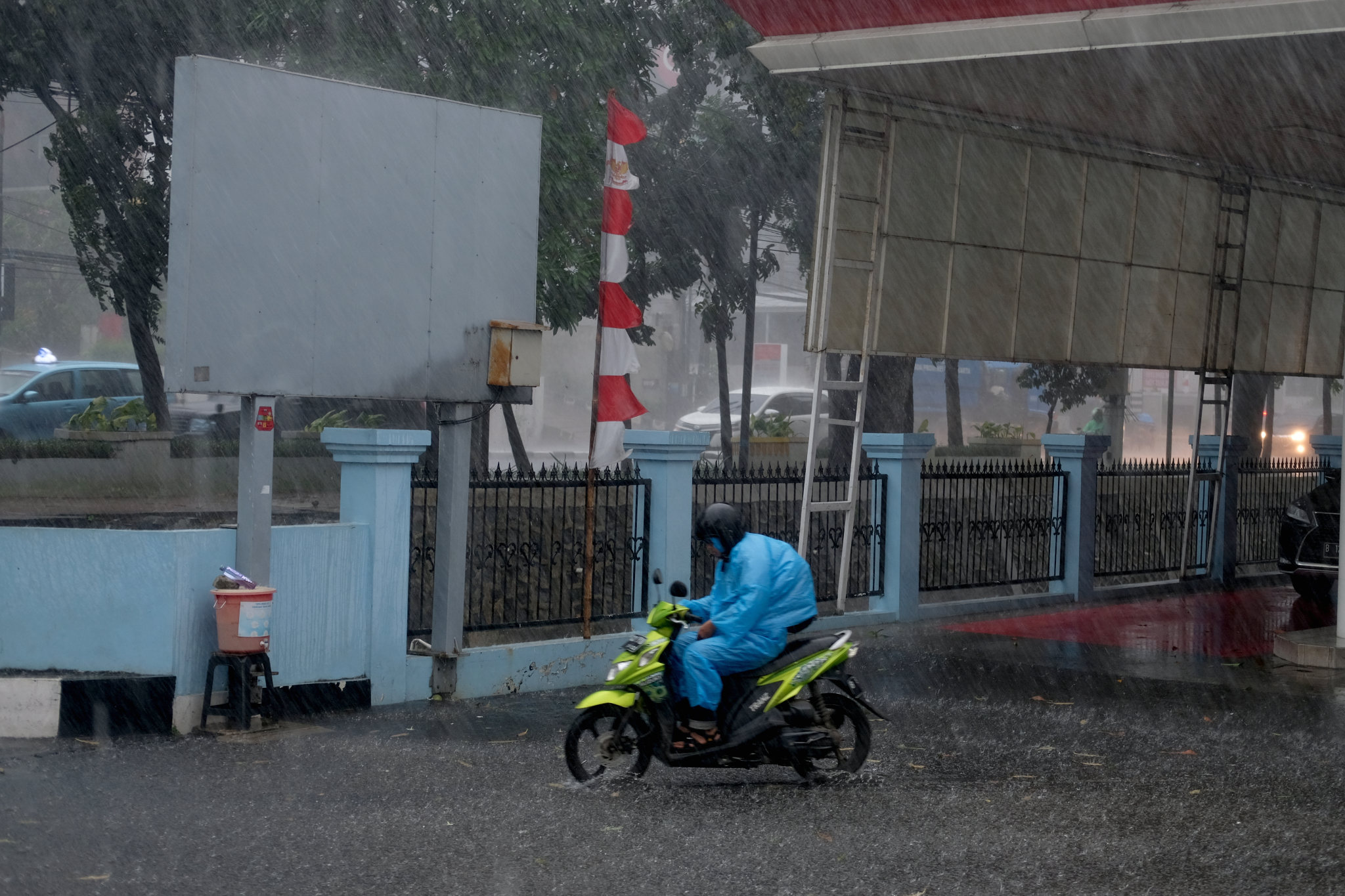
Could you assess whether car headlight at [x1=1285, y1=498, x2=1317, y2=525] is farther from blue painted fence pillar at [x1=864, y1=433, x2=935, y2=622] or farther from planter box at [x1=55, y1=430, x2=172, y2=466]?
planter box at [x1=55, y1=430, x2=172, y2=466]

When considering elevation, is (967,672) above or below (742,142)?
below

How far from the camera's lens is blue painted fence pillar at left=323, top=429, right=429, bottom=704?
28.4 feet

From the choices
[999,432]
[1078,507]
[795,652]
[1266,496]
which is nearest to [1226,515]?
[1266,496]

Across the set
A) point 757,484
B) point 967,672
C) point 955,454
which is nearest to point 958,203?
point 757,484

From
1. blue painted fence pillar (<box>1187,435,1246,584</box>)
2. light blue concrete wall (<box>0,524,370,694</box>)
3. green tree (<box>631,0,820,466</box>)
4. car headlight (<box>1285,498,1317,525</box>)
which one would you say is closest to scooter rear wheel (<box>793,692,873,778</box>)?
light blue concrete wall (<box>0,524,370,694</box>)

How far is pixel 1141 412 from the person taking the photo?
67.1 m

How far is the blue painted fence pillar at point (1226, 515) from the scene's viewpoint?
1502 centimetres

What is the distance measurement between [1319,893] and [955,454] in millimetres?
25757

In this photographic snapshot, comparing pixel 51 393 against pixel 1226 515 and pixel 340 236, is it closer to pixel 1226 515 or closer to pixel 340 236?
pixel 340 236

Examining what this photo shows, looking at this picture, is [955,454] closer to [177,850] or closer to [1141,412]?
[177,850]

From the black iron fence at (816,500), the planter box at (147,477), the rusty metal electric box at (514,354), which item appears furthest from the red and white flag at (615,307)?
the planter box at (147,477)

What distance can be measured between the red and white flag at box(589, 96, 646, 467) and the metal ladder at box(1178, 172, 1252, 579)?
7492mm

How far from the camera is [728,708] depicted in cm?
663

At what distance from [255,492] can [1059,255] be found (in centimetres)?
823
